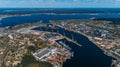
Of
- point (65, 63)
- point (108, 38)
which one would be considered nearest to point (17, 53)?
point (65, 63)

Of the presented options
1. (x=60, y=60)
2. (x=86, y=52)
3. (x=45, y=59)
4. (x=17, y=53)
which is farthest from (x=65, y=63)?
(x=17, y=53)

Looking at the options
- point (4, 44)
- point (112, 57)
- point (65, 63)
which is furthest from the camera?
point (4, 44)

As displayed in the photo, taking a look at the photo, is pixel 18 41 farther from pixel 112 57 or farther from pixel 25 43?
pixel 112 57

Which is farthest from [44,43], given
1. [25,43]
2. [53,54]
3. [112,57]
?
[112,57]

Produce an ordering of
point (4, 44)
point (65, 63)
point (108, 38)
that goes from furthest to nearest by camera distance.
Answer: point (108, 38) < point (4, 44) < point (65, 63)

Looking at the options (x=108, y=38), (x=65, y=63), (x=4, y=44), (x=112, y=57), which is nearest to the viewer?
(x=65, y=63)

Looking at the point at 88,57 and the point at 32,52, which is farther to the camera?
the point at 32,52

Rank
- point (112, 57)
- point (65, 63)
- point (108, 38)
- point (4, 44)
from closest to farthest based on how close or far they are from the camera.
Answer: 1. point (65, 63)
2. point (112, 57)
3. point (4, 44)
4. point (108, 38)

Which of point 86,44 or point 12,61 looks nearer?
point 12,61

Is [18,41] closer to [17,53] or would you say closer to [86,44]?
[17,53]
